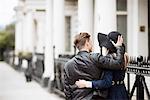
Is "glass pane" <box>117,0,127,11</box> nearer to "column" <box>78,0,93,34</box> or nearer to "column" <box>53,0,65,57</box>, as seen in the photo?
"column" <box>78,0,93,34</box>

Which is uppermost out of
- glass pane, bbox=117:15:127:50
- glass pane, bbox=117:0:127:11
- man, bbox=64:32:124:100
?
glass pane, bbox=117:0:127:11

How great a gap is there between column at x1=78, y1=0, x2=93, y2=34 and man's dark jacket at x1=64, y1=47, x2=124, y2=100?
9.68 m

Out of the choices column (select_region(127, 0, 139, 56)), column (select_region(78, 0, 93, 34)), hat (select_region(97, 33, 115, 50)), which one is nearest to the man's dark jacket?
hat (select_region(97, 33, 115, 50))

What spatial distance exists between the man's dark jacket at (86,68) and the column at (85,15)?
9.68 m

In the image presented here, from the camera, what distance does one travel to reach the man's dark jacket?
5590 millimetres

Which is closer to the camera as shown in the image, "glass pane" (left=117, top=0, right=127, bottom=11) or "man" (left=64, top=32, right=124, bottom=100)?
"man" (left=64, top=32, right=124, bottom=100)

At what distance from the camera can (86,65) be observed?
5.69 meters

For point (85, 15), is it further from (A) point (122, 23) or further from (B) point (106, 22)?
(B) point (106, 22)

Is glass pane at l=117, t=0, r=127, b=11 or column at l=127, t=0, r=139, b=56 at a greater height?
glass pane at l=117, t=0, r=127, b=11

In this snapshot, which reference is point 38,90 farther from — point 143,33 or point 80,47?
point 80,47

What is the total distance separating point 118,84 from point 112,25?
20.6 ft

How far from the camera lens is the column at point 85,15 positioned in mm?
15523

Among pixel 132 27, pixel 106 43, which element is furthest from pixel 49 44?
pixel 106 43

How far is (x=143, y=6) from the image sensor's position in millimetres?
14250
